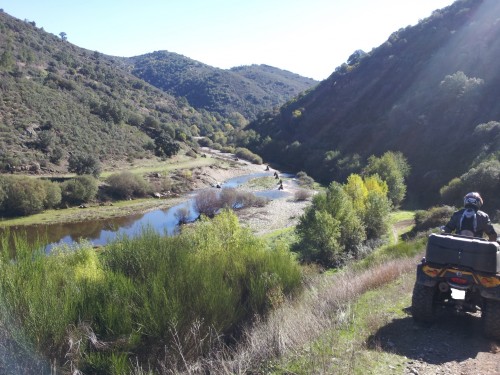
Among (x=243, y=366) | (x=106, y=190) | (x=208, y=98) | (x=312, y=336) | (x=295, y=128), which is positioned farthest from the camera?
(x=208, y=98)

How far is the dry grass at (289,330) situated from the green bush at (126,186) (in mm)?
47710

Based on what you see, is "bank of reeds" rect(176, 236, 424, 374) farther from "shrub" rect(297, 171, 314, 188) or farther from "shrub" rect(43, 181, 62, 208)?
"shrub" rect(297, 171, 314, 188)

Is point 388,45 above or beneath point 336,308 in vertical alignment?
above

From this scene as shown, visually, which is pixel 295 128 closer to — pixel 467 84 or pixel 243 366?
pixel 467 84

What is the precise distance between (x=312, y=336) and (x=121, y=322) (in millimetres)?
4195

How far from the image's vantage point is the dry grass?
7355 mm

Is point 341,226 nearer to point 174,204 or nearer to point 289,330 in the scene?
point 289,330

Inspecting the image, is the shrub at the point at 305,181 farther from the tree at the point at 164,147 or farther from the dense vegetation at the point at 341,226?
the dense vegetation at the point at 341,226

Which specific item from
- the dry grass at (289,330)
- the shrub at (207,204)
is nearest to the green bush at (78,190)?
the shrub at (207,204)

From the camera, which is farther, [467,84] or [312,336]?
[467,84]

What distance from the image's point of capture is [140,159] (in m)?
74.7

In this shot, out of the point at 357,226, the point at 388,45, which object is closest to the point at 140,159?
the point at 357,226

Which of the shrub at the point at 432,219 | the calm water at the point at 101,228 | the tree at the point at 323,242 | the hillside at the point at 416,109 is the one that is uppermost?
the hillside at the point at 416,109

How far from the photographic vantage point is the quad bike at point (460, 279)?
7.05 metres
